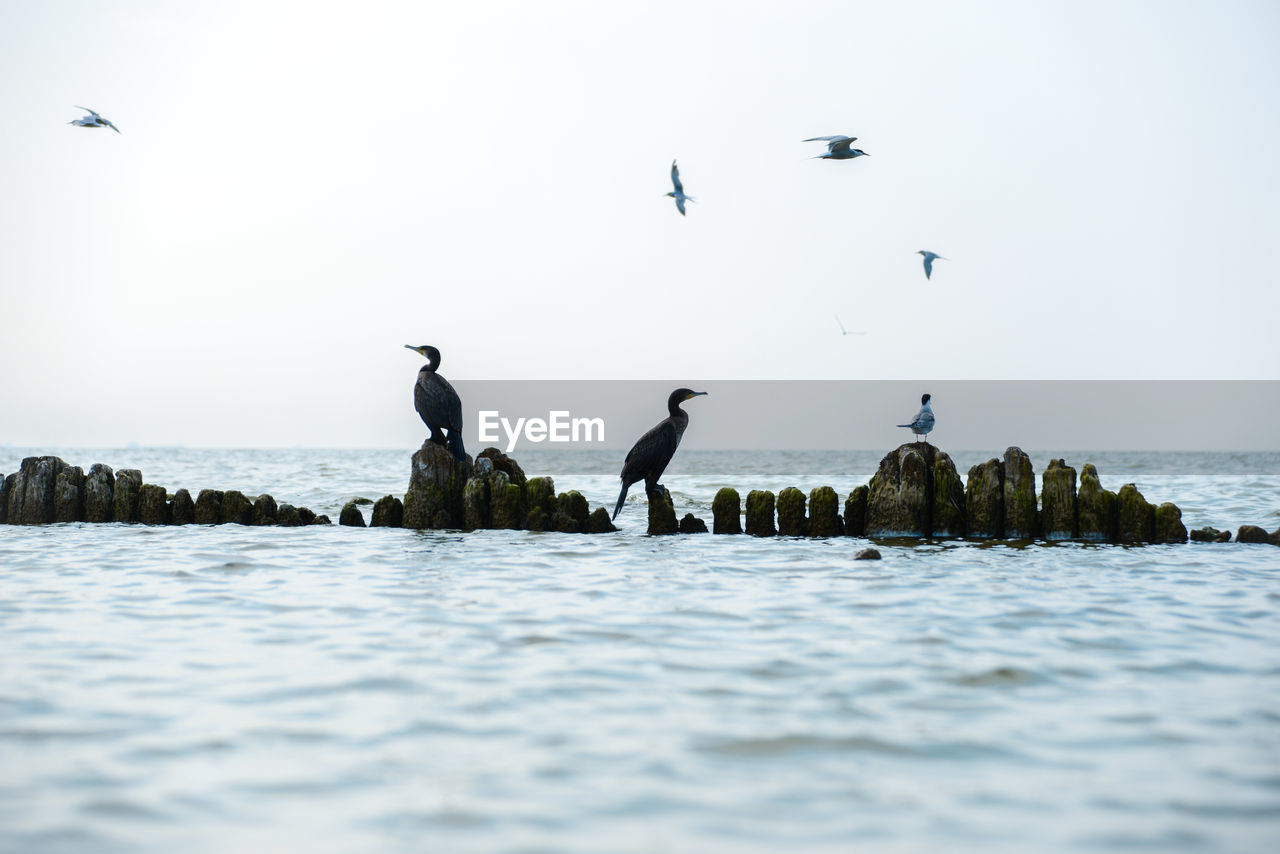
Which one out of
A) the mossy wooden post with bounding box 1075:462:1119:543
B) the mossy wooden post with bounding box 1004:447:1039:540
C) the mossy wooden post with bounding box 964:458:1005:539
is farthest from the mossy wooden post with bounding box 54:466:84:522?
the mossy wooden post with bounding box 1075:462:1119:543

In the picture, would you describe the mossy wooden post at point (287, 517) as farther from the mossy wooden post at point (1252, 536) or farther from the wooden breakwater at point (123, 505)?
the mossy wooden post at point (1252, 536)

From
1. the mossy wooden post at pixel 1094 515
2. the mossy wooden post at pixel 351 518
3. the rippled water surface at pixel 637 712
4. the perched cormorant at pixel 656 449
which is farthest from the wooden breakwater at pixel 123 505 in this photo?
the mossy wooden post at pixel 1094 515

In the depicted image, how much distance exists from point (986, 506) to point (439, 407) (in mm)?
7141

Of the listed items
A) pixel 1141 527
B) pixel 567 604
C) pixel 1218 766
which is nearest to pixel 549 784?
pixel 1218 766

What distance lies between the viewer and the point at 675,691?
522 centimetres

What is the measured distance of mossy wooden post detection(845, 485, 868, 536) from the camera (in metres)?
13.0

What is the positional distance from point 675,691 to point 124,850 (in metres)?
2.66

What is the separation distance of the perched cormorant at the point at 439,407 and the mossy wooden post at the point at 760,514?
3998 mm

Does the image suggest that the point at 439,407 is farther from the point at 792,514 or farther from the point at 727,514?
the point at 792,514

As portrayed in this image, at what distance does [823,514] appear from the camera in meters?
12.9

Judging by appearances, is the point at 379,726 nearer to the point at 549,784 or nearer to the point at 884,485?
the point at 549,784

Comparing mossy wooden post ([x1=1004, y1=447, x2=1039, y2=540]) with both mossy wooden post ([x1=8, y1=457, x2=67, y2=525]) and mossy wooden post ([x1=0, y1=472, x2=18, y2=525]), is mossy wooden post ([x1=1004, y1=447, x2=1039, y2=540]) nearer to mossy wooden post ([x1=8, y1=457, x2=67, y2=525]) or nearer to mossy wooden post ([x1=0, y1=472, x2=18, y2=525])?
mossy wooden post ([x1=8, y1=457, x2=67, y2=525])

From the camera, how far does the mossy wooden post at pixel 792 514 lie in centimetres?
1293

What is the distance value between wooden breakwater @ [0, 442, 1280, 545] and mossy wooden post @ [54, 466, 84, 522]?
15mm
